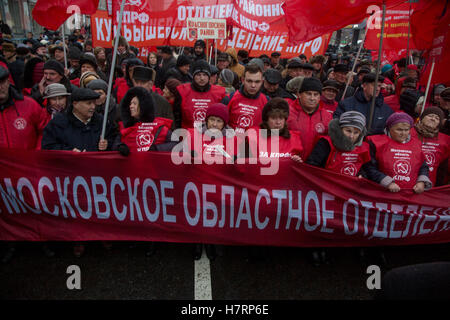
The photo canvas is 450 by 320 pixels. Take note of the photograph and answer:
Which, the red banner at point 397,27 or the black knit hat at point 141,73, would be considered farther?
the red banner at point 397,27

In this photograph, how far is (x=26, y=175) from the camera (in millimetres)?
3316

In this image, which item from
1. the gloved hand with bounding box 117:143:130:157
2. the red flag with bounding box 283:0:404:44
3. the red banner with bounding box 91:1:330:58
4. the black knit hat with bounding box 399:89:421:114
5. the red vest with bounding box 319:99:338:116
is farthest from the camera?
the red banner with bounding box 91:1:330:58

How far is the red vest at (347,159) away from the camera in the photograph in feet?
11.3

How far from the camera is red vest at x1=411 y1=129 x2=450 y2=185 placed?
12.5ft

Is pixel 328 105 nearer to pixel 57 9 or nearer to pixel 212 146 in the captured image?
pixel 212 146

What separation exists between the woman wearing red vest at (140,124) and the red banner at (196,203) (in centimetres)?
28

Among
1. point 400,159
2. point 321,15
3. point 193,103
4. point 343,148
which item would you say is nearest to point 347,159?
point 343,148

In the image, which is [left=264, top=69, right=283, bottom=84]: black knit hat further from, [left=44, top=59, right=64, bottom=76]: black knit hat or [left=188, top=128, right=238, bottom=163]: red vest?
[left=44, top=59, right=64, bottom=76]: black knit hat

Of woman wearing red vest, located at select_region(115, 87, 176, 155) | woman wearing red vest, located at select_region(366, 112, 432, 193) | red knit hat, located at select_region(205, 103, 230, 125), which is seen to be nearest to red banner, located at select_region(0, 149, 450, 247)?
woman wearing red vest, located at select_region(366, 112, 432, 193)

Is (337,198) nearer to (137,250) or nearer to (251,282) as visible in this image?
(251,282)

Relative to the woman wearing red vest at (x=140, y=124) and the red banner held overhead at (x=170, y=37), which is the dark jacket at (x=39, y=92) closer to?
the woman wearing red vest at (x=140, y=124)

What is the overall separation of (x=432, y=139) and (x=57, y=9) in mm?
5515

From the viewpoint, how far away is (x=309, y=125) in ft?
13.3

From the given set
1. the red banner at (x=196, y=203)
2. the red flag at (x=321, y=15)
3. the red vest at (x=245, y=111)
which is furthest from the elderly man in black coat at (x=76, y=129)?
the red flag at (x=321, y=15)
